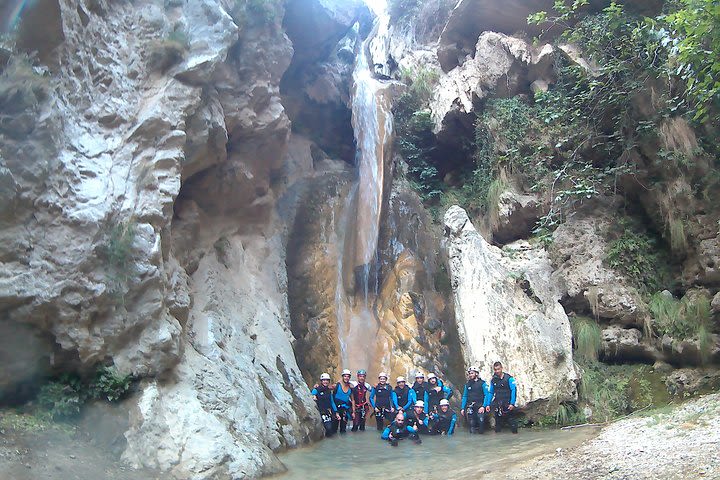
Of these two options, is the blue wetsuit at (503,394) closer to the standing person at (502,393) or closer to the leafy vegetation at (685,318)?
the standing person at (502,393)

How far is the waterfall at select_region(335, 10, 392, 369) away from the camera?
44.5 ft

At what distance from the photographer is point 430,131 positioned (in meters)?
16.6

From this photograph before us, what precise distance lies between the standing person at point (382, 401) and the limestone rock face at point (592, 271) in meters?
4.15

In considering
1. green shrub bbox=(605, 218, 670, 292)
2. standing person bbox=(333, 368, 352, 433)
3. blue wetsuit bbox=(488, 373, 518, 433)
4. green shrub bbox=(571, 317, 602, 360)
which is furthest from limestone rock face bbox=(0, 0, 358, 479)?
green shrub bbox=(605, 218, 670, 292)

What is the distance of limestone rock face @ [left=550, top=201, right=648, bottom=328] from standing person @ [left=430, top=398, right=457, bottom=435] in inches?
134

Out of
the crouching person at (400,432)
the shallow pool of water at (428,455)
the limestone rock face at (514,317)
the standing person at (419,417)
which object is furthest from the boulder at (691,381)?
the crouching person at (400,432)

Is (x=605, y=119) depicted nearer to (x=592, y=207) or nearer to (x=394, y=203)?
(x=592, y=207)

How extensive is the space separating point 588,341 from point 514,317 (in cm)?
143

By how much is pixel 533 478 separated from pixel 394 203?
11333 mm

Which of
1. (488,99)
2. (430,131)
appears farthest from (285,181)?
(488,99)

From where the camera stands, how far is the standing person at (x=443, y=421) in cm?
1023

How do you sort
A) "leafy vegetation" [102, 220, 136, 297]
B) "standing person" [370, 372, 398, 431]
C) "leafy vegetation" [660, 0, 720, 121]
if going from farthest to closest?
"standing person" [370, 372, 398, 431] < "leafy vegetation" [660, 0, 720, 121] < "leafy vegetation" [102, 220, 136, 297]

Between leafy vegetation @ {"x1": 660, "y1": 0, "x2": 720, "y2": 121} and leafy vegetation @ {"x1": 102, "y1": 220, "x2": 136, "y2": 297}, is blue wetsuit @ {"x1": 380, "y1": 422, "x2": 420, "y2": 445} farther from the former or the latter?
leafy vegetation @ {"x1": 660, "y1": 0, "x2": 720, "y2": 121}

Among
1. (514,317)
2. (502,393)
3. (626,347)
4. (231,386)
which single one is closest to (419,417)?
(502,393)
